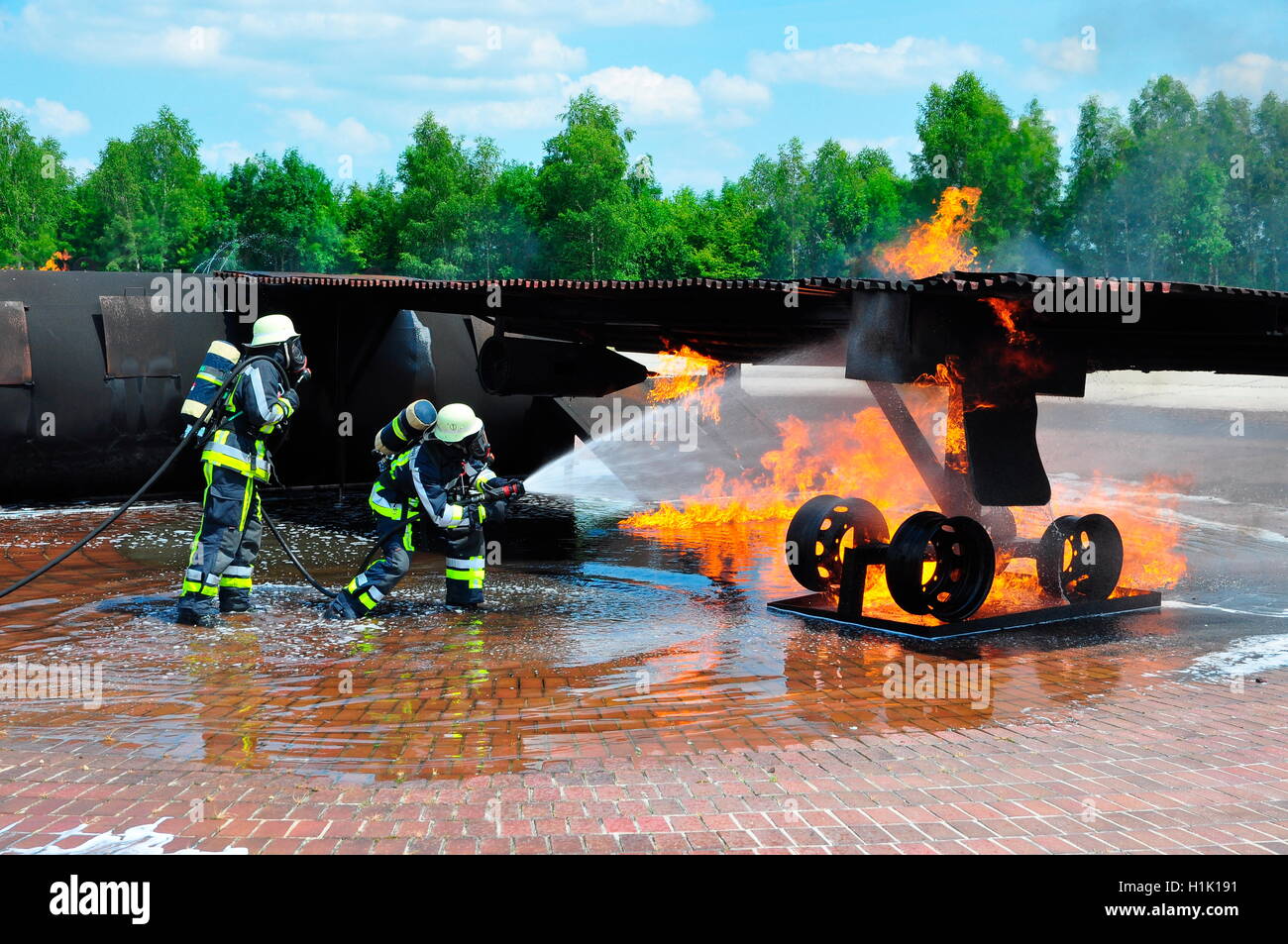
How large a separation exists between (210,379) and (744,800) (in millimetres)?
5836

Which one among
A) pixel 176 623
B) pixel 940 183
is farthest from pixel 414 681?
pixel 940 183

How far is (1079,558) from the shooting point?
30.6 feet

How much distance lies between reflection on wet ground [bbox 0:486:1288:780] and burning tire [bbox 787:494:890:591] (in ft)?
1.59

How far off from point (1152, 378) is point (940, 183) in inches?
762

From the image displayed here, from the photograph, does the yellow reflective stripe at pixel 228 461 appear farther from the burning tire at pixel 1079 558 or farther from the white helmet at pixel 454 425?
Result: the burning tire at pixel 1079 558

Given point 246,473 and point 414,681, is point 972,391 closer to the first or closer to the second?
point 414,681

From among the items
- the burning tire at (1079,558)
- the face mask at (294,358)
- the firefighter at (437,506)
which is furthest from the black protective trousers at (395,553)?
the burning tire at (1079,558)

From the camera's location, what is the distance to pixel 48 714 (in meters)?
6.16

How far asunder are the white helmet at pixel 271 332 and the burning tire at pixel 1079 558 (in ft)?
20.9

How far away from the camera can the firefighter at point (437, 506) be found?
8.69 m

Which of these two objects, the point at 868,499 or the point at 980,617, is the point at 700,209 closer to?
the point at 868,499

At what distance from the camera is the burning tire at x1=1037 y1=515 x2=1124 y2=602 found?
9266 mm

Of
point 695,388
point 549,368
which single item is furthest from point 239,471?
point 695,388

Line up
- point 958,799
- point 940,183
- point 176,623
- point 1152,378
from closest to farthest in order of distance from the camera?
1. point 958,799
2. point 176,623
3. point 1152,378
4. point 940,183
